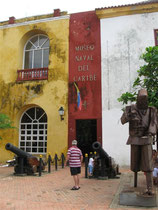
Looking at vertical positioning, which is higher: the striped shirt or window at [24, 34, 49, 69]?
window at [24, 34, 49, 69]

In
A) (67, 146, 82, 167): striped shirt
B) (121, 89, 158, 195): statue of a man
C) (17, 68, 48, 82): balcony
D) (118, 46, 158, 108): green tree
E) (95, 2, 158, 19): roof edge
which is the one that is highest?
(95, 2, 158, 19): roof edge

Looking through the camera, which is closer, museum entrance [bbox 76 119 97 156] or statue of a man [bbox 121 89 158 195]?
statue of a man [bbox 121 89 158 195]

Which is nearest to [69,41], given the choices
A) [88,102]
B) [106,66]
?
[106,66]

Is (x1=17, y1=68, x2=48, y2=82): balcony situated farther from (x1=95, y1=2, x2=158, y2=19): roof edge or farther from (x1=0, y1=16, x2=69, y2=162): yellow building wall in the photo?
(x1=95, y1=2, x2=158, y2=19): roof edge

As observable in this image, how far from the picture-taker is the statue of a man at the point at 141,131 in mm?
5348

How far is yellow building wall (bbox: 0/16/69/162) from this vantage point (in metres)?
13.4

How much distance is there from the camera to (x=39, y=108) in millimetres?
14445

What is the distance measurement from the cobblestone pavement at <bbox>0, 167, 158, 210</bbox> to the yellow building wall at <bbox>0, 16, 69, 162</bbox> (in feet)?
15.2

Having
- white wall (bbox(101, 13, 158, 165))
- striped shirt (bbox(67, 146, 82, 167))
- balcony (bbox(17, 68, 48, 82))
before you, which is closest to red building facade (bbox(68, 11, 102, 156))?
white wall (bbox(101, 13, 158, 165))

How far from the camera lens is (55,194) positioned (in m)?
6.48

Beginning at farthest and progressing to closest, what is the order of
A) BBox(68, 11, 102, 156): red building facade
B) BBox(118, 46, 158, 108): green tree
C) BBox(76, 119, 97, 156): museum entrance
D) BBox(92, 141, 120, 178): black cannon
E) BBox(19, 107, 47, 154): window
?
BBox(19, 107, 47, 154): window → BBox(76, 119, 97, 156): museum entrance → BBox(68, 11, 102, 156): red building facade → BBox(92, 141, 120, 178): black cannon → BBox(118, 46, 158, 108): green tree

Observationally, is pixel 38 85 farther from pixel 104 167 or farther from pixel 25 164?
pixel 104 167

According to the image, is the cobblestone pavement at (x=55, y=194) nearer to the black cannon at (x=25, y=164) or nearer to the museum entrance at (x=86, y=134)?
the black cannon at (x=25, y=164)

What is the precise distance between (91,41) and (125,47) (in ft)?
6.98
